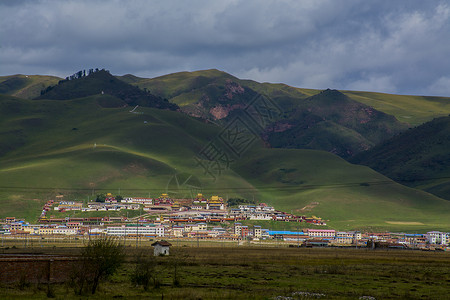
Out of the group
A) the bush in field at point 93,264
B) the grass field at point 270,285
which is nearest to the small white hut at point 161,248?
the grass field at point 270,285

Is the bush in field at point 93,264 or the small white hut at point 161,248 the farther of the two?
the small white hut at point 161,248

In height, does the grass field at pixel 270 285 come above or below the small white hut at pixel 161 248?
below

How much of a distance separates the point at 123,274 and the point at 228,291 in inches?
764

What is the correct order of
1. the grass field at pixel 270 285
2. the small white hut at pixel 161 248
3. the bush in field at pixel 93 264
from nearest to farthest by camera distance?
the grass field at pixel 270 285 < the bush in field at pixel 93 264 < the small white hut at pixel 161 248

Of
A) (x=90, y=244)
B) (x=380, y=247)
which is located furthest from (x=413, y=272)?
(x=380, y=247)

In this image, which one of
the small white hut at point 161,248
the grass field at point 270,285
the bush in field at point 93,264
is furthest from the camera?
the small white hut at point 161,248

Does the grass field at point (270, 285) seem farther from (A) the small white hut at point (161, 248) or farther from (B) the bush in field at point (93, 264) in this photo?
(A) the small white hut at point (161, 248)

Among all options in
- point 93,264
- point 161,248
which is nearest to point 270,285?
point 93,264

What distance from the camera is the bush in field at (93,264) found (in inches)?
2062

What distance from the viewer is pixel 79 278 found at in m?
53.3

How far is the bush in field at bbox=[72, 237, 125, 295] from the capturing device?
172 ft

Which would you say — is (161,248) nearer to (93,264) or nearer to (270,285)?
(270,285)

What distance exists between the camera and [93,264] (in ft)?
175

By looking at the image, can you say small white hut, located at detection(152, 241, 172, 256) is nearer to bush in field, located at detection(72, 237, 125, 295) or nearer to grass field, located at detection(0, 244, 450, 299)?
grass field, located at detection(0, 244, 450, 299)
